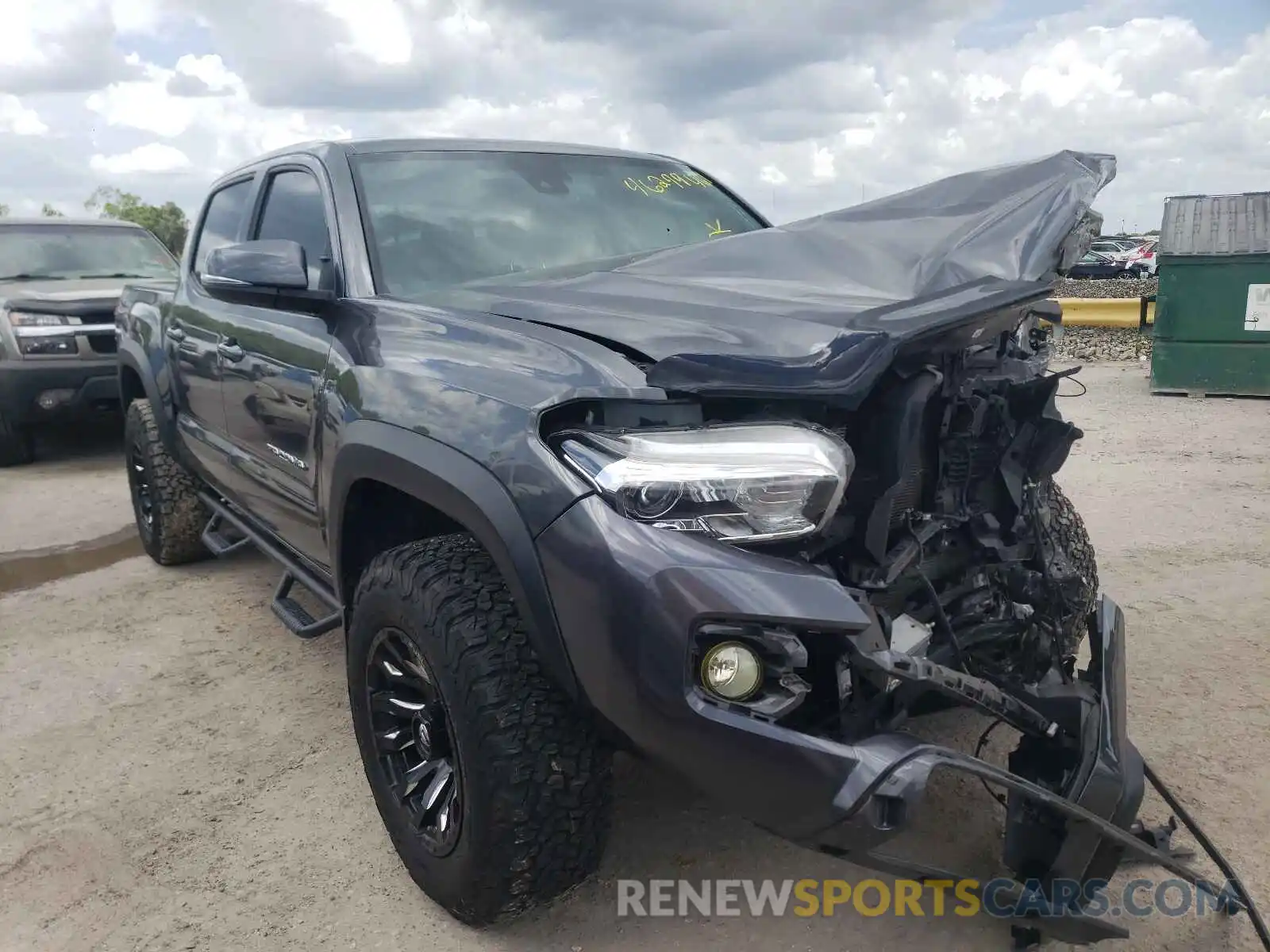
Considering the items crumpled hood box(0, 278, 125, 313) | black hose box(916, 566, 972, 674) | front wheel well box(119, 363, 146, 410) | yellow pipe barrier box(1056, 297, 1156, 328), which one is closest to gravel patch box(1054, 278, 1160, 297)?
yellow pipe barrier box(1056, 297, 1156, 328)

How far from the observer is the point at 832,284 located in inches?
92.6

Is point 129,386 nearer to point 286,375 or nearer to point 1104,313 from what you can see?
point 286,375

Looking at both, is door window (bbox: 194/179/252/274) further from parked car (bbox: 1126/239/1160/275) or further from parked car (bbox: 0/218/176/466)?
parked car (bbox: 1126/239/1160/275)

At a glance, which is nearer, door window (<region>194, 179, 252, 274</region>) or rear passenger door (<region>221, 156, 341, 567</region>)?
rear passenger door (<region>221, 156, 341, 567</region>)

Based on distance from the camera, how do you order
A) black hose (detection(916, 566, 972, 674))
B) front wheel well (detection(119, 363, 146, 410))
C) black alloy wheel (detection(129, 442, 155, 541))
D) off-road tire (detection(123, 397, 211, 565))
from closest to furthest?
black hose (detection(916, 566, 972, 674)) → off-road tire (detection(123, 397, 211, 565)) → black alloy wheel (detection(129, 442, 155, 541)) → front wheel well (detection(119, 363, 146, 410))

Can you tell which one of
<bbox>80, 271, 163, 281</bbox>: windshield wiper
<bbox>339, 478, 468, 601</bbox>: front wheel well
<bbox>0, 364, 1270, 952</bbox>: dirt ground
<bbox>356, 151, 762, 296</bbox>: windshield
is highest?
<bbox>356, 151, 762, 296</bbox>: windshield

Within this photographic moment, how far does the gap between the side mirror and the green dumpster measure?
25.7 ft

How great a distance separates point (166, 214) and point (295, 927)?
47.6 metres

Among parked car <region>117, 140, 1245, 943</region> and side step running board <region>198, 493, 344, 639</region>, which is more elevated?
parked car <region>117, 140, 1245, 943</region>

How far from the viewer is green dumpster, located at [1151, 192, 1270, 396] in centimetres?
809

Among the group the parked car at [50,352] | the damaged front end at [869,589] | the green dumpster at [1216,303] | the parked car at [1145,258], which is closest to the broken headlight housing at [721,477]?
the damaged front end at [869,589]

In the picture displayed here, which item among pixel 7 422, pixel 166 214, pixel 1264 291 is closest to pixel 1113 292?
pixel 1264 291

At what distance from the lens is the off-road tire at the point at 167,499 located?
4699mm

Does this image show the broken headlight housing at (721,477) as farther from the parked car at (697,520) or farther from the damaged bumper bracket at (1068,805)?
the damaged bumper bracket at (1068,805)
